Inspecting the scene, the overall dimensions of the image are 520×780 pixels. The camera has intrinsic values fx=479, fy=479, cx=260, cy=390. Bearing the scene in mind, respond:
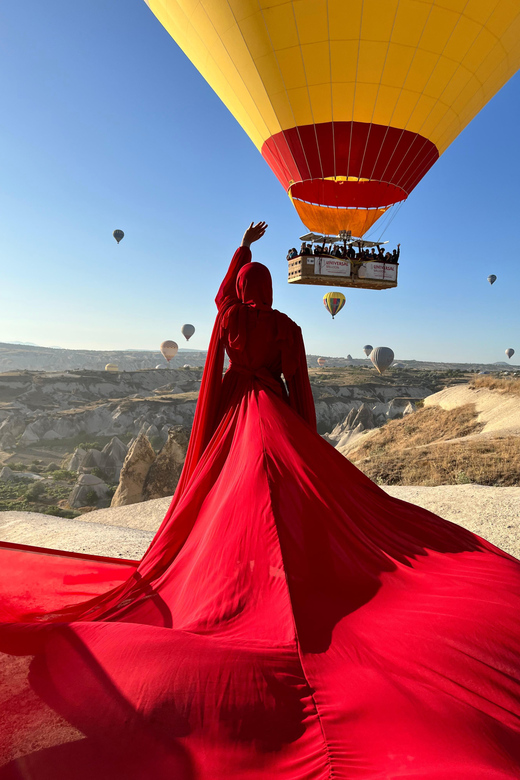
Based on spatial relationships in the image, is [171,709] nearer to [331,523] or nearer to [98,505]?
[331,523]

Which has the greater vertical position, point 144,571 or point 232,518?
point 232,518

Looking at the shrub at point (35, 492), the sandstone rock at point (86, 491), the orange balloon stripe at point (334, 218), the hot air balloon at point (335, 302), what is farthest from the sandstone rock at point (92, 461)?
the orange balloon stripe at point (334, 218)

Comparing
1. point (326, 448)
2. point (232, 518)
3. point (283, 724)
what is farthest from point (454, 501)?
point (283, 724)

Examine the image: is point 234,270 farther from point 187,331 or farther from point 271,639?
point 187,331

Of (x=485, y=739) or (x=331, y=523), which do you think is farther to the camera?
(x=331, y=523)

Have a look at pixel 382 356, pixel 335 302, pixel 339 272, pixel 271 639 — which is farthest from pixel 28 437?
pixel 271 639

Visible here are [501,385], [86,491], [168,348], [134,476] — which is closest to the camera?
[134,476]

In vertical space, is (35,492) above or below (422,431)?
below
